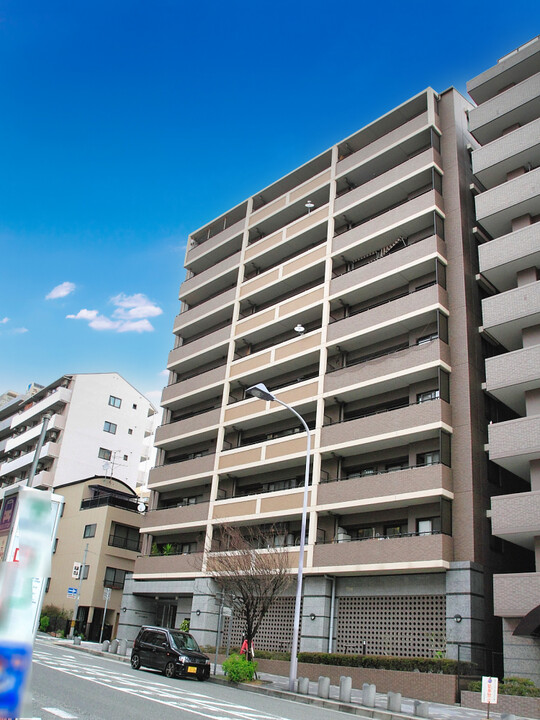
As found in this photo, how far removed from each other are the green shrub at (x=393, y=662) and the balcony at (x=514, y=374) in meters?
10.6

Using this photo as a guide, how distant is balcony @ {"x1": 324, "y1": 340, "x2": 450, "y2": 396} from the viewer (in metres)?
28.9

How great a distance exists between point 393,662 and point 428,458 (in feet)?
29.2

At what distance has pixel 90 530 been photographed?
50.2 m

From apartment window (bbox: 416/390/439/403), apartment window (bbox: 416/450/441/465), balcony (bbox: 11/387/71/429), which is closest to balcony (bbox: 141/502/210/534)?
apartment window (bbox: 416/450/441/465)

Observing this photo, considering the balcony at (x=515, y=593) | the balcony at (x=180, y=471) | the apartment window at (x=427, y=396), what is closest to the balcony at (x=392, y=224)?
the apartment window at (x=427, y=396)

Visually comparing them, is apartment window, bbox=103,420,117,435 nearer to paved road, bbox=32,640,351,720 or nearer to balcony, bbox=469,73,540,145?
balcony, bbox=469,73,540,145

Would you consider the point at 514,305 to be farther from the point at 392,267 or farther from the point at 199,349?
the point at 199,349

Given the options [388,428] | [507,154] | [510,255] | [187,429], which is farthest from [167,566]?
[507,154]

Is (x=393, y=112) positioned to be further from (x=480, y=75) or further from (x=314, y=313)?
(x=314, y=313)

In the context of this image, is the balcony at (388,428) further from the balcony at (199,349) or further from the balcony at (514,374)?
the balcony at (199,349)

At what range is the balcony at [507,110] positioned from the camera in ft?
101

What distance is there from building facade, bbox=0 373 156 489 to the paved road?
42887 millimetres

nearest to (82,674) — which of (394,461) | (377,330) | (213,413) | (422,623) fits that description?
(422,623)

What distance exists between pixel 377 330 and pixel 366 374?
2.42 m
